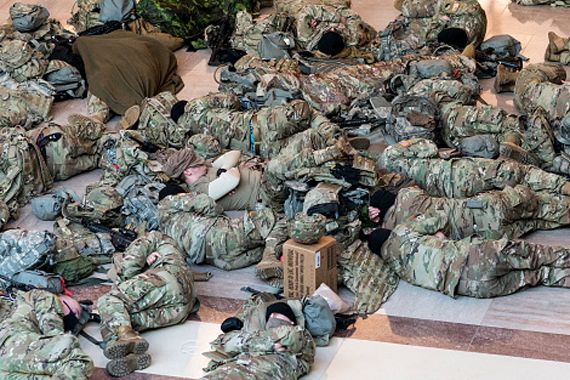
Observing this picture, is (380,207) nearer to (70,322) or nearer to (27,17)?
(70,322)

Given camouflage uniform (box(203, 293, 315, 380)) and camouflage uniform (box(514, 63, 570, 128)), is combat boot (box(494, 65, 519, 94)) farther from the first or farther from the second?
camouflage uniform (box(203, 293, 315, 380))

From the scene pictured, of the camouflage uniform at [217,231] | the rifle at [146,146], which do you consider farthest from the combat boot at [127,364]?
the rifle at [146,146]

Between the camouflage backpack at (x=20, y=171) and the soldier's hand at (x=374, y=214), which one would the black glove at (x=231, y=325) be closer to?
the soldier's hand at (x=374, y=214)

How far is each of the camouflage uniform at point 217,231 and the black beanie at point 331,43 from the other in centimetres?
335

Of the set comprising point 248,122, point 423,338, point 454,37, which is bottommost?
point 423,338

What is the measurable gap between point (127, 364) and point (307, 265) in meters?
1.42

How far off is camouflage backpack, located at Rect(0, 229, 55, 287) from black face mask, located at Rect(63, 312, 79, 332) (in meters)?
0.67

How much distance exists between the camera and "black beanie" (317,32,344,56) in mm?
12859

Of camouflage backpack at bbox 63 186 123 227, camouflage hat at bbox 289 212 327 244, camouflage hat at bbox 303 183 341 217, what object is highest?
camouflage hat at bbox 289 212 327 244

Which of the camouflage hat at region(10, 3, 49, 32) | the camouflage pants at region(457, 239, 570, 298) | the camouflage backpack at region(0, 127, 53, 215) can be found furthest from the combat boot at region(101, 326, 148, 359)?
the camouflage hat at region(10, 3, 49, 32)

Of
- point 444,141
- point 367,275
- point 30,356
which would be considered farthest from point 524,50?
point 30,356

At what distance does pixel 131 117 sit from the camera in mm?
11953

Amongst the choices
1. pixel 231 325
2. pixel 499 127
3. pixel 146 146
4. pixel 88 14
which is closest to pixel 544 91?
pixel 499 127

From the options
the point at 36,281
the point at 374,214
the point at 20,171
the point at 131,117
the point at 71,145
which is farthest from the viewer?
the point at 131,117
